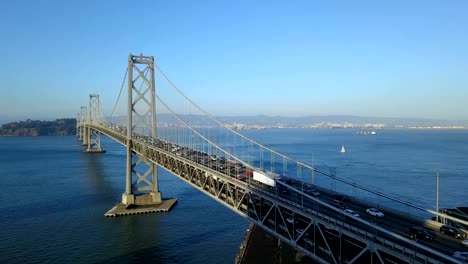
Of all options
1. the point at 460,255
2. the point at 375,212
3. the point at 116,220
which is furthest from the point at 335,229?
the point at 116,220

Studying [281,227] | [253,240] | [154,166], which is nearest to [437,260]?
[281,227]

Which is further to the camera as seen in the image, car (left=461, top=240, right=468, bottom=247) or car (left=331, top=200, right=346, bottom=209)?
car (left=331, top=200, right=346, bottom=209)

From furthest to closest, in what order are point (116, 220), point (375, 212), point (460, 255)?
point (116, 220) → point (375, 212) → point (460, 255)

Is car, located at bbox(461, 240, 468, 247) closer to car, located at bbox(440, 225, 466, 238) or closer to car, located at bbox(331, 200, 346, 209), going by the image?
car, located at bbox(440, 225, 466, 238)

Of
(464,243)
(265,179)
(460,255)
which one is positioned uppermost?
(265,179)

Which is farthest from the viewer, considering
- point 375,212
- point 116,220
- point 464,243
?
point 116,220

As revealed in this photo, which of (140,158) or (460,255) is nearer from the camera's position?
(460,255)

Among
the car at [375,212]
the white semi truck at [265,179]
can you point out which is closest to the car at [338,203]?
the car at [375,212]

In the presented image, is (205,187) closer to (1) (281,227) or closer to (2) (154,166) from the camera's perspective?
(1) (281,227)

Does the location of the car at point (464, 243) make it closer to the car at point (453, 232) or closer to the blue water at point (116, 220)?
the car at point (453, 232)

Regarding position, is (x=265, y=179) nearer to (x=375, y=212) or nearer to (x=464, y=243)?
(x=375, y=212)

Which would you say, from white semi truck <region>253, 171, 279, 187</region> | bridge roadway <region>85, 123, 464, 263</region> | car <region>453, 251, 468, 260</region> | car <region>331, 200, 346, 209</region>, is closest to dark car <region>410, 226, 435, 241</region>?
bridge roadway <region>85, 123, 464, 263</region>
